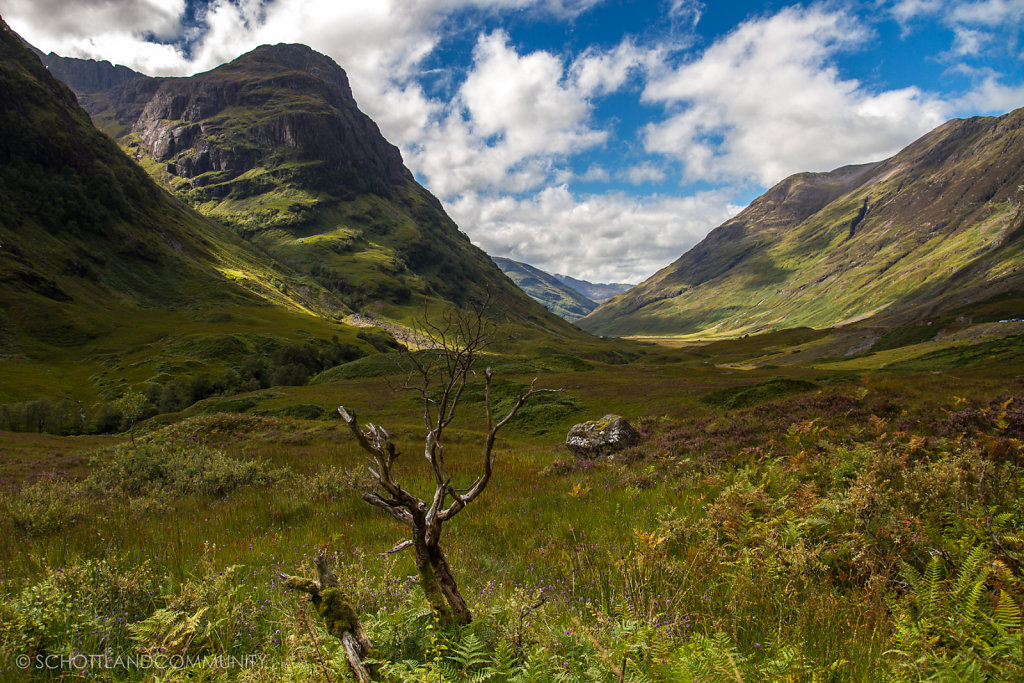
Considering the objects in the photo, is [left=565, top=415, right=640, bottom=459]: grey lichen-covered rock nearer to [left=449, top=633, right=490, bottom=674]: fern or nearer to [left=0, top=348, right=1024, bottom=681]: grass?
[left=0, top=348, right=1024, bottom=681]: grass

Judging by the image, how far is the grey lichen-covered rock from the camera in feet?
53.1

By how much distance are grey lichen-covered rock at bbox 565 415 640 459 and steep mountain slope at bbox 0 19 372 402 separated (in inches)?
2607

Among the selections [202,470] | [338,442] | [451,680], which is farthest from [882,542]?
[338,442]

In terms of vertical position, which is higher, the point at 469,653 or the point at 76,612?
the point at 76,612

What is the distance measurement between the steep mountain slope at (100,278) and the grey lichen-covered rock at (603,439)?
66219 millimetres

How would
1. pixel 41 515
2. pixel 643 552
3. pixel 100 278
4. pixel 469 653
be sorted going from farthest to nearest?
pixel 100 278
pixel 41 515
pixel 643 552
pixel 469 653

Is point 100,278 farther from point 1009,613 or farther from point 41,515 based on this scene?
point 1009,613

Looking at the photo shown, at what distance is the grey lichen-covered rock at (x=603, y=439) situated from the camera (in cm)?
1619

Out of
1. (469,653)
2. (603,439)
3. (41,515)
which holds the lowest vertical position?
Result: (603,439)

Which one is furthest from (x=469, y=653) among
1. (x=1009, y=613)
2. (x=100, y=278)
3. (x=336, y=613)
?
(x=100, y=278)

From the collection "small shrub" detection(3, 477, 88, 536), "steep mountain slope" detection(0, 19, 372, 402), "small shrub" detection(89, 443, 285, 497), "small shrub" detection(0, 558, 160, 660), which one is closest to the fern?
"small shrub" detection(0, 558, 160, 660)

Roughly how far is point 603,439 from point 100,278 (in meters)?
149

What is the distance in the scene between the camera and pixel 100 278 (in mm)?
115625

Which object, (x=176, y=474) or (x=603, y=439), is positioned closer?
(x=176, y=474)
